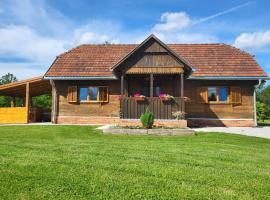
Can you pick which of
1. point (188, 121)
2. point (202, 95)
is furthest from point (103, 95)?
point (202, 95)

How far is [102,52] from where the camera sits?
1948 cm

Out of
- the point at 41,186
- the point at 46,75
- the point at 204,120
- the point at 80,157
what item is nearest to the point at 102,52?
the point at 46,75

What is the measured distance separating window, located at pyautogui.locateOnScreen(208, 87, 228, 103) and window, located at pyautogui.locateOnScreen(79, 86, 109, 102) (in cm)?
646

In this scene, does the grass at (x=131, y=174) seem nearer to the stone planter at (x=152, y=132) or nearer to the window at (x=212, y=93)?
the stone planter at (x=152, y=132)

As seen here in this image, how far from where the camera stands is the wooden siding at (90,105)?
17156 millimetres

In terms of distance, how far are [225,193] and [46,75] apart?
15.0m

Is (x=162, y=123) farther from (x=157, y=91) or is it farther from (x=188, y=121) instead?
(x=157, y=91)

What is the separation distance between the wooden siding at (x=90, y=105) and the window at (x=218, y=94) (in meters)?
5.77

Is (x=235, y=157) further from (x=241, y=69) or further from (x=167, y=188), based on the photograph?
(x=241, y=69)

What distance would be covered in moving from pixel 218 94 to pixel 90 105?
8039 millimetres

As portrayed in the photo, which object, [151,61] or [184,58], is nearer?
[151,61]

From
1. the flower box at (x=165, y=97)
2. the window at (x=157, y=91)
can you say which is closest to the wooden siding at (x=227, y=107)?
the window at (x=157, y=91)

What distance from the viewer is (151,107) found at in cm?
1445

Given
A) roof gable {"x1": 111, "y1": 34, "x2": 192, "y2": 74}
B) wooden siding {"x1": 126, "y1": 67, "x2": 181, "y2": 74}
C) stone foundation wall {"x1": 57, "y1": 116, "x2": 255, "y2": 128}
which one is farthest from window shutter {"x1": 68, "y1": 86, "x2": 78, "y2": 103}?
wooden siding {"x1": 126, "y1": 67, "x2": 181, "y2": 74}
